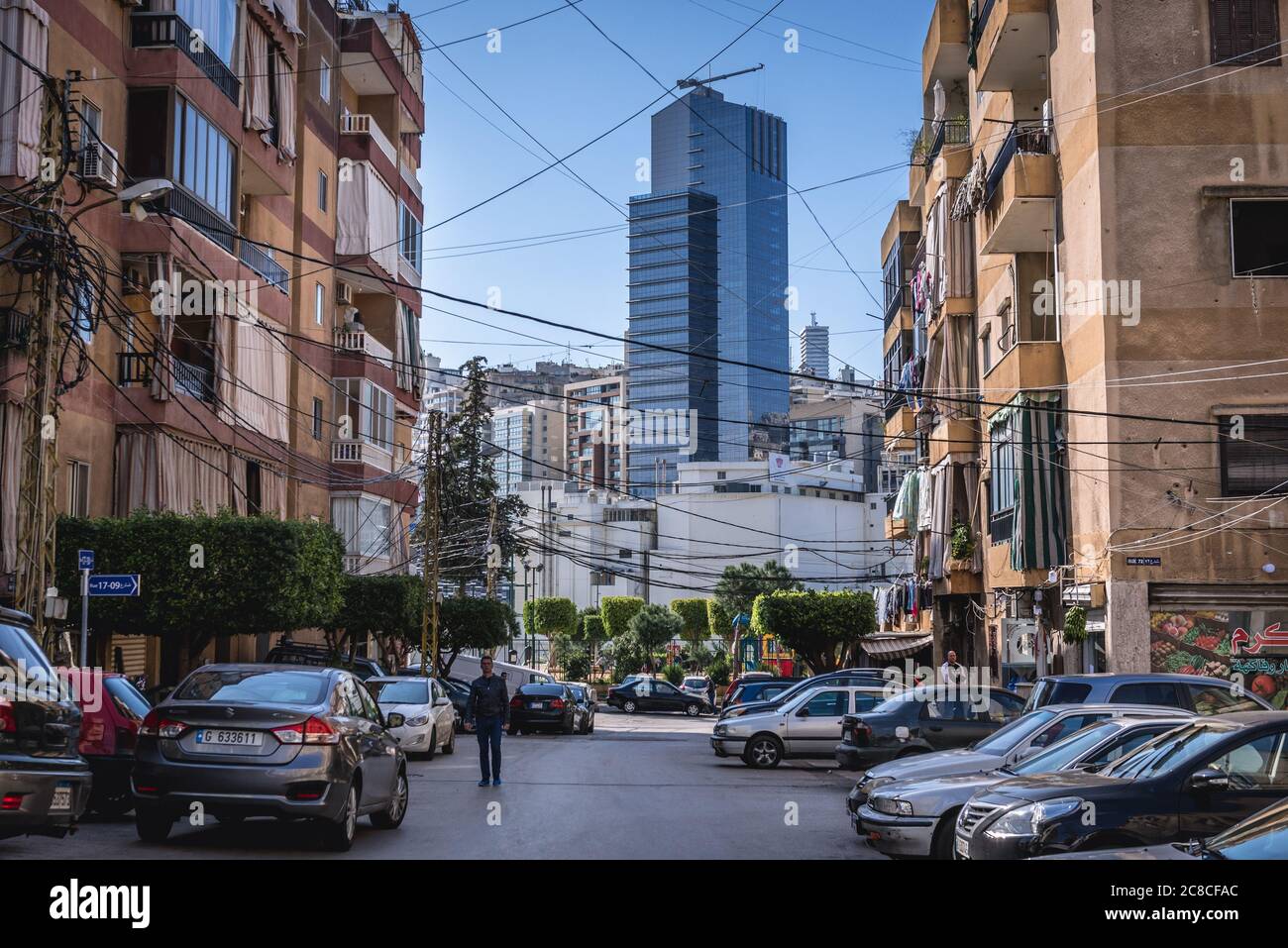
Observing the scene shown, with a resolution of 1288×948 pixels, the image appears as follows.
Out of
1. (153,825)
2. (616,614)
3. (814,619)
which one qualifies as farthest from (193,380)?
(616,614)

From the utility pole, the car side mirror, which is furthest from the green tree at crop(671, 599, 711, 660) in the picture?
the car side mirror

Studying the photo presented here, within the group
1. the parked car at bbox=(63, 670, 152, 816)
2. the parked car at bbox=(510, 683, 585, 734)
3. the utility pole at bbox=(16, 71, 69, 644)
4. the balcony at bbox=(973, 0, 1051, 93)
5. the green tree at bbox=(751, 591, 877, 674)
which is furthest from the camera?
the green tree at bbox=(751, 591, 877, 674)

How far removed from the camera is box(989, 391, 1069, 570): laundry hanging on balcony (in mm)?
26531

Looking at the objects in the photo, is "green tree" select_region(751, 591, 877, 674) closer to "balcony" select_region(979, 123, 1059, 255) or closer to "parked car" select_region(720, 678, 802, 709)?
"parked car" select_region(720, 678, 802, 709)

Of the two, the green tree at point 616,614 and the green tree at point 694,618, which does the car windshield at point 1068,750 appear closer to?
the green tree at point 694,618

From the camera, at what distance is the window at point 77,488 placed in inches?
1028

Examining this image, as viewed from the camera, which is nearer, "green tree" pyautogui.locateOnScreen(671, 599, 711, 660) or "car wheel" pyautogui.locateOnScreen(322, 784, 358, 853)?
"car wheel" pyautogui.locateOnScreen(322, 784, 358, 853)

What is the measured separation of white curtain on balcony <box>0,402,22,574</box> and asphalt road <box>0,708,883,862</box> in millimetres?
7843

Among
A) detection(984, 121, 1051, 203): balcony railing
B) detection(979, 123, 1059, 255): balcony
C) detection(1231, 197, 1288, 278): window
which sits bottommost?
detection(1231, 197, 1288, 278): window

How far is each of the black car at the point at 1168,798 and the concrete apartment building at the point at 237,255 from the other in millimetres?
14921

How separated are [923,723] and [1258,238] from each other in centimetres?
1103

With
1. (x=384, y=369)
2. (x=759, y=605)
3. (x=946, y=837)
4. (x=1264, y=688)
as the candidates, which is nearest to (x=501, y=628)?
(x=759, y=605)
